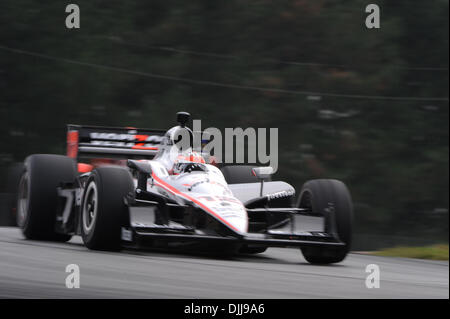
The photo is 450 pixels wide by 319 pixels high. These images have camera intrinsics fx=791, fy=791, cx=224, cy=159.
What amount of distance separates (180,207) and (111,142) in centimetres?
275

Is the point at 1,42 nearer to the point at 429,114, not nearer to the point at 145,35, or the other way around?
the point at 145,35

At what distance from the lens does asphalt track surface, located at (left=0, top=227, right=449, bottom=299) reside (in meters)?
5.38

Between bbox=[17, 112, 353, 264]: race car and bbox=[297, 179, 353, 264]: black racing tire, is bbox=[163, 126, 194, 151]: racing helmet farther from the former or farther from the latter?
bbox=[297, 179, 353, 264]: black racing tire

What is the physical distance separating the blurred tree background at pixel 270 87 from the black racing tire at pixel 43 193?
507 inches

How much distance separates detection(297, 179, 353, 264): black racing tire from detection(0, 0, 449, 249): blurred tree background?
13613 mm

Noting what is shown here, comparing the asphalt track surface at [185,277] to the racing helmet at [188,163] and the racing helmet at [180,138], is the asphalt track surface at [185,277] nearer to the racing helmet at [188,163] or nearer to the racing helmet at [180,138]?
the racing helmet at [188,163]

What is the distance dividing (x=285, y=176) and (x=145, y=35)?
22.8ft

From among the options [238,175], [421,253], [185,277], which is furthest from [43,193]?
[421,253]

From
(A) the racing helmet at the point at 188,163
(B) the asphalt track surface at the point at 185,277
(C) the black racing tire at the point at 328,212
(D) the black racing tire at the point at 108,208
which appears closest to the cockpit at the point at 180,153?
(A) the racing helmet at the point at 188,163

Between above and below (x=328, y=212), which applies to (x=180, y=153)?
above

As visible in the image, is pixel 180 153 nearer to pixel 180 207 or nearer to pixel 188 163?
pixel 188 163

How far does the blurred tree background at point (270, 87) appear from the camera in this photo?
73.2 feet

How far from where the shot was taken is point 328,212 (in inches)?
306

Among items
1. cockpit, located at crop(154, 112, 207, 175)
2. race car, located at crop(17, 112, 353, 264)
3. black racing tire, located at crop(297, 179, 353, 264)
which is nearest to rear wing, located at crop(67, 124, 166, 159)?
race car, located at crop(17, 112, 353, 264)
